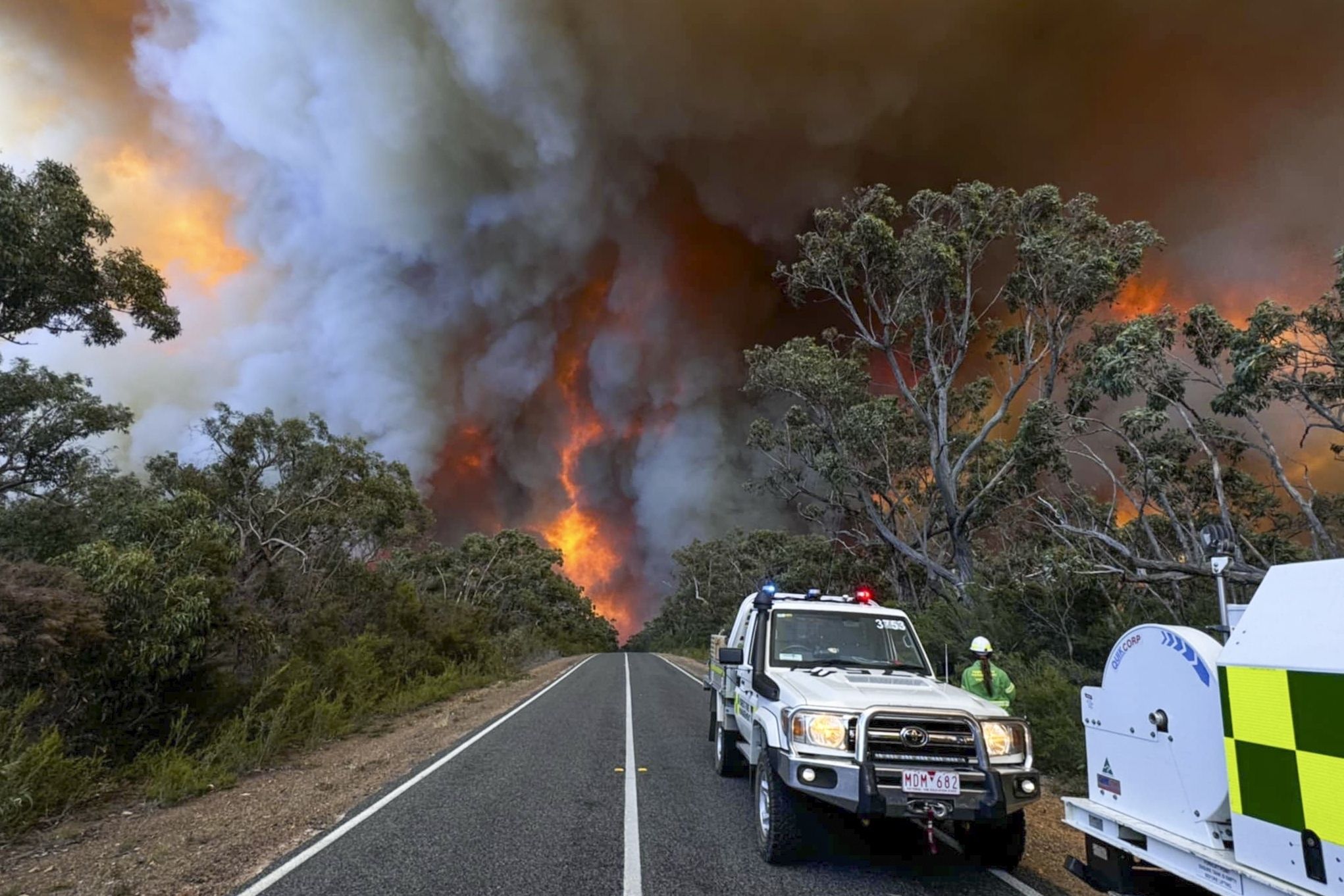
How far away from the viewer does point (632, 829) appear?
6.23m

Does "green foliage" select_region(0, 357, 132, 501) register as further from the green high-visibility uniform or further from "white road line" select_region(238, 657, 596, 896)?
the green high-visibility uniform

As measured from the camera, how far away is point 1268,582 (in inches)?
126

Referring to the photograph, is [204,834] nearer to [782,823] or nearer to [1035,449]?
[782,823]

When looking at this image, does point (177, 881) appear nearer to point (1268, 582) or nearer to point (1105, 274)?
point (1268, 582)

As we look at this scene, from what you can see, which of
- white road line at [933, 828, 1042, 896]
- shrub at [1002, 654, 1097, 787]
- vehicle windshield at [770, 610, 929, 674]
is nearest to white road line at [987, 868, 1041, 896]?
white road line at [933, 828, 1042, 896]

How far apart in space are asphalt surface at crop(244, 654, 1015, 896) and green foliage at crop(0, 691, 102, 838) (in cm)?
312

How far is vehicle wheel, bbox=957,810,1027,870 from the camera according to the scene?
5270 millimetres

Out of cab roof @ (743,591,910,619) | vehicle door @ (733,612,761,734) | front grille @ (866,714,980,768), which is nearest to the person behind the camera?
front grille @ (866,714,980,768)

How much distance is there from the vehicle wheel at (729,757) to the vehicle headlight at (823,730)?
3.53m

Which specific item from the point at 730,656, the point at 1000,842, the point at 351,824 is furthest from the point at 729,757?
the point at 351,824

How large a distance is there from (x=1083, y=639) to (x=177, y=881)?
14.0 m

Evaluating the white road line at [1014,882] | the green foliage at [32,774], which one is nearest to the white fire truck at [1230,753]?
the white road line at [1014,882]

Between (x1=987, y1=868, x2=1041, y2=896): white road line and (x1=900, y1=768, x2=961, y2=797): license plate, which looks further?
(x1=987, y1=868, x2=1041, y2=896): white road line

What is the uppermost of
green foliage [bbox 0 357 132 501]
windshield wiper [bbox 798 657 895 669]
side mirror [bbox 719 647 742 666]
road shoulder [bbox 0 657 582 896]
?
green foliage [bbox 0 357 132 501]
